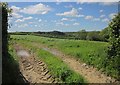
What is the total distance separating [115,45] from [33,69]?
459cm

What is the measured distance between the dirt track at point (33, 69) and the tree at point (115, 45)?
320 centimetres

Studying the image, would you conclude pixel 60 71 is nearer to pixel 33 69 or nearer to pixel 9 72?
pixel 33 69

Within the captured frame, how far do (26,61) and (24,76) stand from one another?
3.37 metres

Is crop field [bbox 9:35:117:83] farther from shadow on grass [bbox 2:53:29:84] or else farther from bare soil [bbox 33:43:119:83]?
shadow on grass [bbox 2:53:29:84]

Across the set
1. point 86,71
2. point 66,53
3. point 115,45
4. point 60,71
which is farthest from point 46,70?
point 66,53

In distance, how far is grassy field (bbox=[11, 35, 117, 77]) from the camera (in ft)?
57.9

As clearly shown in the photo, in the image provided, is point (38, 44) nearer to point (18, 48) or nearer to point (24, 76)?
point (18, 48)

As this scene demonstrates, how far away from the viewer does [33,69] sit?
17531mm

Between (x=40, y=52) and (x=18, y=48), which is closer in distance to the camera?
(x=40, y=52)

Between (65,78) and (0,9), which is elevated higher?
(0,9)

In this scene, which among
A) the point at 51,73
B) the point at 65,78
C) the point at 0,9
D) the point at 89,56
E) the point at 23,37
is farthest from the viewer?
the point at 23,37

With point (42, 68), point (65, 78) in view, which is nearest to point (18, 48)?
point (42, 68)

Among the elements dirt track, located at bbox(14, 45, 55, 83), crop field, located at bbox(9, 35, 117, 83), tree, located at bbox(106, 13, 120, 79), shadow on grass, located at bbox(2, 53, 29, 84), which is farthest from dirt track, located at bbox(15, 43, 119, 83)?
shadow on grass, located at bbox(2, 53, 29, 84)

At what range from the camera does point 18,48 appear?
23.3 metres
